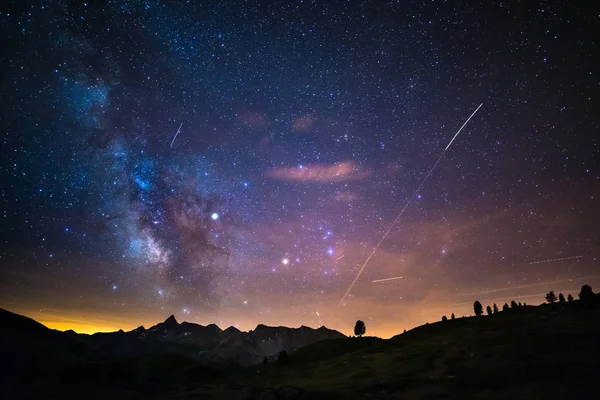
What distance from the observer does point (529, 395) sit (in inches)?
1471

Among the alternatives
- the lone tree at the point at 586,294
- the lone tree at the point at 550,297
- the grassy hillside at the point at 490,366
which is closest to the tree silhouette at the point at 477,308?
the lone tree at the point at 550,297

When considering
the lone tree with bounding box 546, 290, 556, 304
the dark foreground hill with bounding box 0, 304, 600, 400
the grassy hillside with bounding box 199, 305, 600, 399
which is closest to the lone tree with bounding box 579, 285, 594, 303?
the dark foreground hill with bounding box 0, 304, 600, 400

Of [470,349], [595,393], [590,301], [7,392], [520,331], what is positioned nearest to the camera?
[595,393]

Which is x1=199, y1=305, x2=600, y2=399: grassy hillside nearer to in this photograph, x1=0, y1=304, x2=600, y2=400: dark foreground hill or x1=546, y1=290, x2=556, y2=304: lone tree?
x1=0, y1=304, x2=600, y2=400: dark foreground hill

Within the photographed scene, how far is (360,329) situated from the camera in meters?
153

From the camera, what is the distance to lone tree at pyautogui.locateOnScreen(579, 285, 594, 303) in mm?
83894

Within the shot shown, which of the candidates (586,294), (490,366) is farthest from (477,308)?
(490,366)

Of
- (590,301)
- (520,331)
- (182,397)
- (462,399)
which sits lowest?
(182,397)

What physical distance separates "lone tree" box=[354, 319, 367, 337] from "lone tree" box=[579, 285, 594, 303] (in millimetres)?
87256

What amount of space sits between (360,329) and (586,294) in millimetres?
89114

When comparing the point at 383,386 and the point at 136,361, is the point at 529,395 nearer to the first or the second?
the point at 383,386

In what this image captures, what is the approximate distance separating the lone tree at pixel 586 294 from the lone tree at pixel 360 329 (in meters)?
87.3

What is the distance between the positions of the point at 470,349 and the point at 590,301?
1758 inches

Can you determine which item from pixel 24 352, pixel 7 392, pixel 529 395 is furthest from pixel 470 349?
pixel 24 352
